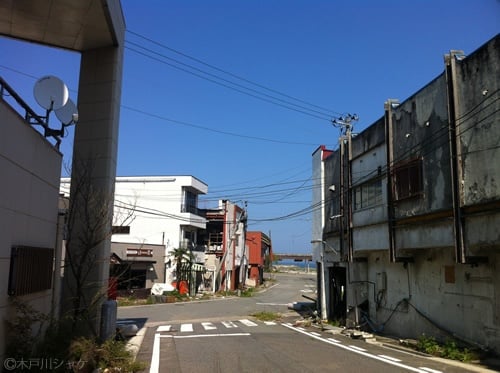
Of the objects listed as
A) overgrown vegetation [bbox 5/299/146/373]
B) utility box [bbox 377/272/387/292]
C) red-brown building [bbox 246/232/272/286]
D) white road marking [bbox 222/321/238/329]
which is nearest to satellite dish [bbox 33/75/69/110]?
overgrown vegetation [bbox 5/299/146/373]

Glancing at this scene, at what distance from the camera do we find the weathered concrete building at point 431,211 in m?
12.1

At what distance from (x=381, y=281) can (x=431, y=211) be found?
5.78 metres

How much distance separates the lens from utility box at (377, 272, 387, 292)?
1902 cm

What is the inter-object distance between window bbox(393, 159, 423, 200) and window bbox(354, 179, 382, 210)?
1.98 m

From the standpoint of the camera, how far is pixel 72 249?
12898mm

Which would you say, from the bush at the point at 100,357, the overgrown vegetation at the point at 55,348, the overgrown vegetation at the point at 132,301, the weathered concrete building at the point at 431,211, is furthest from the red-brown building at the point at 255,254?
the overgrown vegetation at the point at 55,348

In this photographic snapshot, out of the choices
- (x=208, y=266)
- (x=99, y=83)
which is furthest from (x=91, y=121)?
(x=208, y=266)

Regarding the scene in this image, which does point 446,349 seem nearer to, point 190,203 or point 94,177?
→ point 94,177

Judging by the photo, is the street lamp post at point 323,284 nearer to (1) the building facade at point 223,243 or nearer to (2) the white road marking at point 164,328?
(2) the white road marking at point 164,328

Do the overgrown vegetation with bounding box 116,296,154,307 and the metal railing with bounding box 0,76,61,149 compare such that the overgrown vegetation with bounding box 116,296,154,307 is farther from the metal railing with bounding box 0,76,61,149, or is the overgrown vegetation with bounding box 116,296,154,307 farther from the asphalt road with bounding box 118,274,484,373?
the metal railing with bounding box 0,76,61,149

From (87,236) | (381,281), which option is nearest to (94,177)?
(87,236)

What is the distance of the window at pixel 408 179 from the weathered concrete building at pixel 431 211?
35 millimetres

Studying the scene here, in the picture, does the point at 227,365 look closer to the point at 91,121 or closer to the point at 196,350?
the point at 196,350

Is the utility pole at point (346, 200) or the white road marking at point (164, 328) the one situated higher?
the utility pole at point (346, 200)
